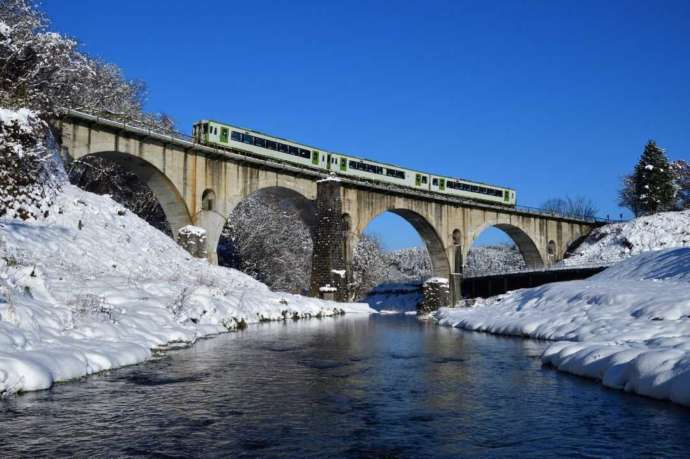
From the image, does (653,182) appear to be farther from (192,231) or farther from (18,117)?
(18,117)

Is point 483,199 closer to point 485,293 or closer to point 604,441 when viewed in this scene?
point 485,293

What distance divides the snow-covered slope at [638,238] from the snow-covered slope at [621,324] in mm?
30963

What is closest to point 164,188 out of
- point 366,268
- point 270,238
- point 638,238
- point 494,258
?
point 270,238

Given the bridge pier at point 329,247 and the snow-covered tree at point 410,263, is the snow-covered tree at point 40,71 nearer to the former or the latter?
the bridge pier at point 329,247

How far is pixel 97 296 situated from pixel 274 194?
91.6 feet

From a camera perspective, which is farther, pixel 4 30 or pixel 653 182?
pixel 653 182

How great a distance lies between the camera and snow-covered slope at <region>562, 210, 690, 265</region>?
179 ft

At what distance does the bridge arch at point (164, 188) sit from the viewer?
3091 centimetres

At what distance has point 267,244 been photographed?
162 ft

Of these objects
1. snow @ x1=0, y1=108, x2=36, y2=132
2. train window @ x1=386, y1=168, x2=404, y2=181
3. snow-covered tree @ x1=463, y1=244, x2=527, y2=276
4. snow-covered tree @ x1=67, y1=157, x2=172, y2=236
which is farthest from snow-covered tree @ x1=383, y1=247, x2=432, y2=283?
snow @ x1=0, y1=108, x2=36, y2=132

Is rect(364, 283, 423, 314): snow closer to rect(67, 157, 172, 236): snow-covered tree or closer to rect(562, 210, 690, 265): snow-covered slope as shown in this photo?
rect(562, 210, 690, 265): snow-covered slope

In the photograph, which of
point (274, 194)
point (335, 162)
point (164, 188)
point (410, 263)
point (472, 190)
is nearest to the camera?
point (164, 188)

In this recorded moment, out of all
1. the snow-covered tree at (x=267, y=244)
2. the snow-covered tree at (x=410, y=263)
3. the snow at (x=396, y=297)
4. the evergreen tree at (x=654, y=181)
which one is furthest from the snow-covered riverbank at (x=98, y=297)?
the snow-covered tree at (x=410, y=263)

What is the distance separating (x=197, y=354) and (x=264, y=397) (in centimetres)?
475
